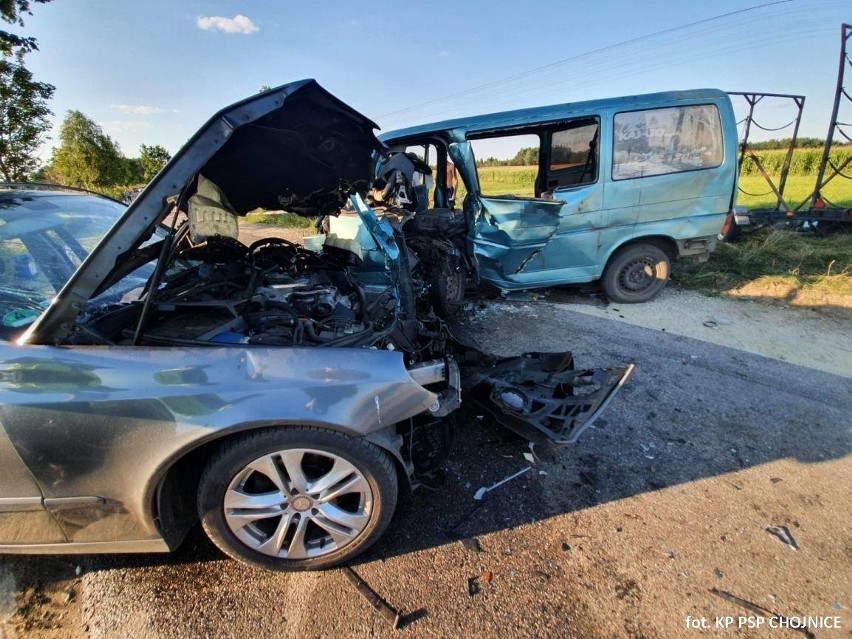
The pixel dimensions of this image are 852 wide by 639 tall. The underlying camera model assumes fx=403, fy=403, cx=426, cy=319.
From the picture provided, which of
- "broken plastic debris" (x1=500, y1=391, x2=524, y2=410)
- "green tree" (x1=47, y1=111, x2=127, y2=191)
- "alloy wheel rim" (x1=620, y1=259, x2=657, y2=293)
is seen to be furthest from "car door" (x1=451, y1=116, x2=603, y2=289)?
"green tree" (x1=47, y1=111, x2=127, y2=191)

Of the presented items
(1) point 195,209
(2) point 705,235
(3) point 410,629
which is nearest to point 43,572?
(3) point 410,629

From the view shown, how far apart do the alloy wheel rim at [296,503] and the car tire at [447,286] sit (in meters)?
2.99

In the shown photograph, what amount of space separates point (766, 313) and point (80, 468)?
6.16m

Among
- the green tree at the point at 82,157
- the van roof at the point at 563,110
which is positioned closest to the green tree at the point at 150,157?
the green tree at the point at 82,157

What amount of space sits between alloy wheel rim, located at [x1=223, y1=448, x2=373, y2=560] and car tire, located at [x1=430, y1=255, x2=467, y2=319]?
9.80 ft

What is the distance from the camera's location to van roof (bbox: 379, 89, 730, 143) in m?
4.46

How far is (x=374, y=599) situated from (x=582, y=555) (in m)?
0.98

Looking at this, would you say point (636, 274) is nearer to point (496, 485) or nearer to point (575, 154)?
point (575, 154)

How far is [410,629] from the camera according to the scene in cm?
163

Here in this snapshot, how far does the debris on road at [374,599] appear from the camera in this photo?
5.46 ft

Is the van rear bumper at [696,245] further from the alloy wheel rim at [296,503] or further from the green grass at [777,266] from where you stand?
the alloy wheel rim at [296,503]

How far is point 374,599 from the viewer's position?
1.74 metres

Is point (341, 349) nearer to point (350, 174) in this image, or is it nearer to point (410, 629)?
point (410, 629)

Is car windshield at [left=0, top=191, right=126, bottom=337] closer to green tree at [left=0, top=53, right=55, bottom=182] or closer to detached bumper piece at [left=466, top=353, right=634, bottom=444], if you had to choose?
detached bumper piece at [left=466, top=353, right=634, bottom=444]
